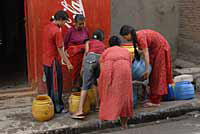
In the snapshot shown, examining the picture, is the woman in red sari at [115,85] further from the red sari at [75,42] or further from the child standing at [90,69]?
the red sari at [75,42]

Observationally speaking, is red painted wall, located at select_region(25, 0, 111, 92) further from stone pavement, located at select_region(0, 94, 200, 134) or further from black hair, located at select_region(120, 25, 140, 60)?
black hair, located at select_region(120, 25, 140, 60)

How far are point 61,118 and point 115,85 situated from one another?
123 cm

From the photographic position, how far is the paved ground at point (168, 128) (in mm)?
5277

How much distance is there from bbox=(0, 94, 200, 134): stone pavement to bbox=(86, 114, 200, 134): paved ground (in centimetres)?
14

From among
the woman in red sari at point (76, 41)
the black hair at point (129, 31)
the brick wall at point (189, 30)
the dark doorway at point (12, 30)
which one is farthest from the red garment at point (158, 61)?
the dark doorway at point (12, 30)

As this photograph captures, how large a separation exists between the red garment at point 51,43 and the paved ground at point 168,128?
1469mm

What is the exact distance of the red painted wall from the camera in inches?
240

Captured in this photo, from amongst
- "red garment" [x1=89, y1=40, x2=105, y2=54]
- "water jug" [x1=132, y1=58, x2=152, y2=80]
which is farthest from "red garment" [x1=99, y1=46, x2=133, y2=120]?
"water jug" [x1=132, y1=58, x2=152, y2=80]

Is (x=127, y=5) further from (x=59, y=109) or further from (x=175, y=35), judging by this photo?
(x=59, y=109)

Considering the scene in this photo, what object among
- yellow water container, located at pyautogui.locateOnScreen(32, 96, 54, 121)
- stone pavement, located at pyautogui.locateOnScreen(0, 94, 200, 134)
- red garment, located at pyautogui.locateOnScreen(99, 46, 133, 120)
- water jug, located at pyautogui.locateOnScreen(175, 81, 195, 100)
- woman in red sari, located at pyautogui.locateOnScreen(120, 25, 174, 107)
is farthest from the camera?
water jug, located at pyautogui.locateOnScreen(175, 81, 195, 100)

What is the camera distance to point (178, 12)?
8508 millimetres

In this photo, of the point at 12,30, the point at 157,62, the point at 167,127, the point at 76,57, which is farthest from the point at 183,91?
the point at 12,30

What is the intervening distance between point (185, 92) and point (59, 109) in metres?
2.56

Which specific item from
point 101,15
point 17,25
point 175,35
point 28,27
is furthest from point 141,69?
point 17,25
